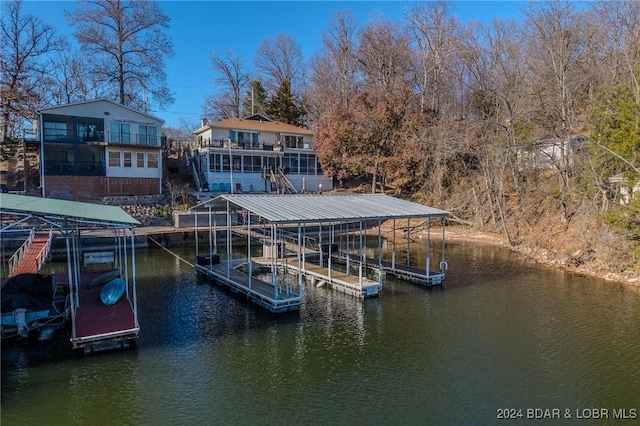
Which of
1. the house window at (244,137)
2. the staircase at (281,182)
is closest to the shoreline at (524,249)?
the staircase at (281,182)

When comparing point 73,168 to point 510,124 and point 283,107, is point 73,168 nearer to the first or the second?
point 283,107

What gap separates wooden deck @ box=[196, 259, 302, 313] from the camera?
560 inches

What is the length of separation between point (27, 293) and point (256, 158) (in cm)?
3029

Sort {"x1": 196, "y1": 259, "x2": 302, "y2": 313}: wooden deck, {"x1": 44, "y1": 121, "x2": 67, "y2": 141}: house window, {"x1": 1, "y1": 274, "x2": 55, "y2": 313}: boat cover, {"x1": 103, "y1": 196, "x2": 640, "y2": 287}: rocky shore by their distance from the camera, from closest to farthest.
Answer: {"x1": 1, "y1": 274, "x2": 55, "y2": 313}: boat cover
{"x1": 196, "y1": 259, "x2": 302, "y2": 313}: wooden deck
{"x1": 103, "y1": 196, "x2": 640, "y2": 287}: rocky shore
{"x1": 44, "y1": 121, "x2": 67, "y2": 141}: house window

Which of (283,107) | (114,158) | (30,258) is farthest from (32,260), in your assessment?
(283,107)

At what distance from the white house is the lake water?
2339cm

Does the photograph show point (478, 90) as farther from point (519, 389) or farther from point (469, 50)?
point (519, 389)

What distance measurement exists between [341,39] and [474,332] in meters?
41.3

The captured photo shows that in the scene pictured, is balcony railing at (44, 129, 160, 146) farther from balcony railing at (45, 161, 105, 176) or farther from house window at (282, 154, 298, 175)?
house window at (282, 154, 298, 175)

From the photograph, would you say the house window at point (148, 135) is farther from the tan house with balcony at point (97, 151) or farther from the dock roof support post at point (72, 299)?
the dock roof support post at point (72, 299)

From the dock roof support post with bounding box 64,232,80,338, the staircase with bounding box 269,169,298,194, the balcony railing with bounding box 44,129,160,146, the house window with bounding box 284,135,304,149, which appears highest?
the house window with bounding box 284,135,304,149

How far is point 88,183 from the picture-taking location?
104 ft

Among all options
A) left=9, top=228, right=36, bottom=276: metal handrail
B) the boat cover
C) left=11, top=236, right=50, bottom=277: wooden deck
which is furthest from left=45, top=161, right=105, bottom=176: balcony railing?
the boat cover

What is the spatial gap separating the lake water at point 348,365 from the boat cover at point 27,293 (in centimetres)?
104
